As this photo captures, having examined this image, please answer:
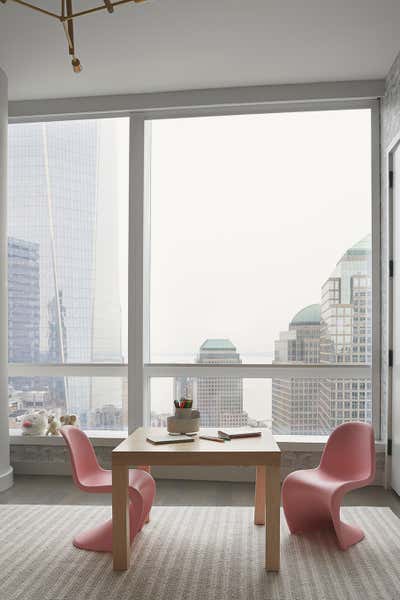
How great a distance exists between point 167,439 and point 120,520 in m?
0.49

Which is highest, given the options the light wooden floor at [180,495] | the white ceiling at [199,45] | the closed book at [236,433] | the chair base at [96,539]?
the white ceiling at [199,45]

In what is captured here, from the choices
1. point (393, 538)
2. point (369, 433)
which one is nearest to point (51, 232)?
point (369, 433)

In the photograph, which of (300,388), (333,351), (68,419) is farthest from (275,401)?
(68,419)

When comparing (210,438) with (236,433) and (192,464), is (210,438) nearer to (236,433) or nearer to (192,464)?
(236,433)

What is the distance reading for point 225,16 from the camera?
3586 mm

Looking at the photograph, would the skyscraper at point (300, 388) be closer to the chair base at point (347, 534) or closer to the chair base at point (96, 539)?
the chair base at point (347, 534)

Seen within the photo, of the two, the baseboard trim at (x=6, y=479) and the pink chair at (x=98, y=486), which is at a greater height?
the pink chair at (x=98, y=486)

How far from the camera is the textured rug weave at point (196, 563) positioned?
8.34 feet

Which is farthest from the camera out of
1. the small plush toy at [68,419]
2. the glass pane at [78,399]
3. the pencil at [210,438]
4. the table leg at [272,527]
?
the glass pane at [78,399]

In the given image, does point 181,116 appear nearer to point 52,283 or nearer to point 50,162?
point 50,162

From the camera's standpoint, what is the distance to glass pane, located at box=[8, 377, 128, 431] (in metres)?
4.81

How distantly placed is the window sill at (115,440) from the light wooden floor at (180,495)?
0.31 meters

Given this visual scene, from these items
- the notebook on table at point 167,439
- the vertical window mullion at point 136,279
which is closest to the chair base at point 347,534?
the notebook on table at point 167,439

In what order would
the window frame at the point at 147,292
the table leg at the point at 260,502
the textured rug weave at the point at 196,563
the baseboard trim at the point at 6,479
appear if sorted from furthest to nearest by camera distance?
the window frame at the point at 147,292 < the baseboard trim at the point at 6,479 < the table leg at the point at 260,502 < the textured rug weave at the point at 196,563
